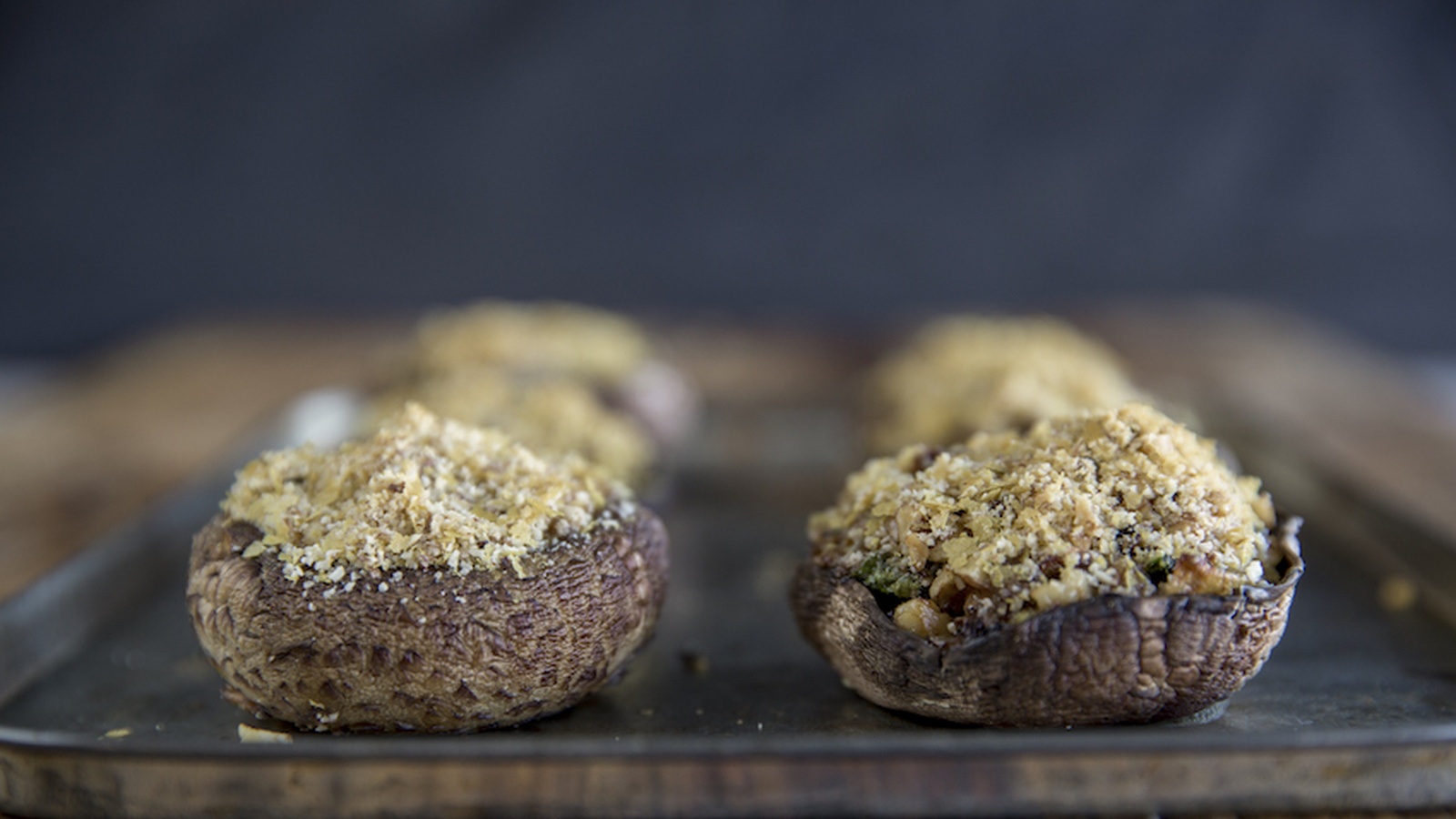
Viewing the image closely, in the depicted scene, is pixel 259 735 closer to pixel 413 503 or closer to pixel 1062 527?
pixel 413 503

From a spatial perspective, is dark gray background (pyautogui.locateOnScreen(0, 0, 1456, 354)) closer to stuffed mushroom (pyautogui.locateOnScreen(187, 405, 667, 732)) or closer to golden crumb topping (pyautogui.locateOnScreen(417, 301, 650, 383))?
golden crumb topping (pyautogui.locateOnScreen(417, 301, 650, 383))

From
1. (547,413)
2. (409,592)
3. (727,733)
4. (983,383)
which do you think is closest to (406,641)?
(409,592)

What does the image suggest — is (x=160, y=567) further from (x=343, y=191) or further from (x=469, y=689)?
(x=343, y=191)

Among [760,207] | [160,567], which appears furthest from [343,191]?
[160,567]

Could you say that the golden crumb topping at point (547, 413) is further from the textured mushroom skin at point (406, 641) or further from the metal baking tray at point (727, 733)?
the textured mushroom skin at point (406, 641)

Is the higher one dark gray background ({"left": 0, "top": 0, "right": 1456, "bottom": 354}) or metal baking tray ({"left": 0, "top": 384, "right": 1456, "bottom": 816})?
dark gray background ({"left": 0, "top": 0, "right": 1456, "bottom": 354})

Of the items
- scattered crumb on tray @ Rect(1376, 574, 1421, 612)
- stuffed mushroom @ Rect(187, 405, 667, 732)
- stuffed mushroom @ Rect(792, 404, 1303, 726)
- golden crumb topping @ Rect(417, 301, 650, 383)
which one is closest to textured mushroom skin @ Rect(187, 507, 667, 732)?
stuffed mushroom @ Rect(187, 405, 667, 732)

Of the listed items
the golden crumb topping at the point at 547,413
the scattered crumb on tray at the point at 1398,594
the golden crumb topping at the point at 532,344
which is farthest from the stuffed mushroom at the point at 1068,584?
the golden crumb topping at the point at 532,344
